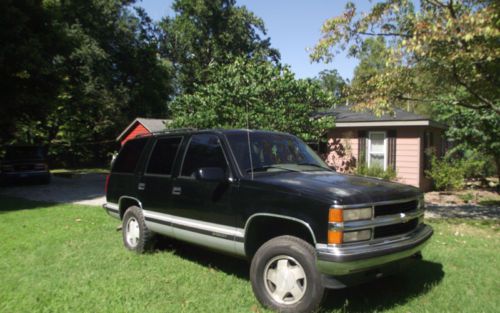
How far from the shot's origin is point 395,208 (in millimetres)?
4418

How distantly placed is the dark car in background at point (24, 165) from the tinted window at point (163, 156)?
1396 centimetres

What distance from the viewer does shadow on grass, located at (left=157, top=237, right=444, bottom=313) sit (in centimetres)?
458

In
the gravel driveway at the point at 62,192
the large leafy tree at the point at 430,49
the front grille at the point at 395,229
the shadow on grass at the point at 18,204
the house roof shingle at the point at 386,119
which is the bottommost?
the gravel driveway at the point at 62,192

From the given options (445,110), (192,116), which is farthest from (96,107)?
(445,110)

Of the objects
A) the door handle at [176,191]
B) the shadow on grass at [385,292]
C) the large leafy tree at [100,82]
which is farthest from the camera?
the large leafy tree at [100,82]

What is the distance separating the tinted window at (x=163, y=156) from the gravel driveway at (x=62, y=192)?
760 centimetres

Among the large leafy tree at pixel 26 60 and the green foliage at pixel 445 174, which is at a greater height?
the large leafy tree at pixel 26 60

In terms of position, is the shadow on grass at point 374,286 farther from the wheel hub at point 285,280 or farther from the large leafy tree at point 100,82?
the large leafy tree at point 100,82

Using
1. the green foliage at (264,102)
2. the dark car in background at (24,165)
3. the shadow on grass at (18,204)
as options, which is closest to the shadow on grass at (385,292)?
the green foliage at (264,102)

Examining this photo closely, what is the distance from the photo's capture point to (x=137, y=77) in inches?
1176

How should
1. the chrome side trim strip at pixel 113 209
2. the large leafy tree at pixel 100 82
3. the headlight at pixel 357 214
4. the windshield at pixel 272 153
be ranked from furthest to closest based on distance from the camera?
the large leafy tree at pixel 100 82, the chrome side trim strip at pixel 113 209, the windshield at pixel 272 153, the headlight at pixel 357 214

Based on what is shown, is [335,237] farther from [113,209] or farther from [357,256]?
[113,209]

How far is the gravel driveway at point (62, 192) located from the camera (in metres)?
14.1

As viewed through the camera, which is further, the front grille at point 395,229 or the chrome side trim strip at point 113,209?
the chrome side trim strip at point 113,209
